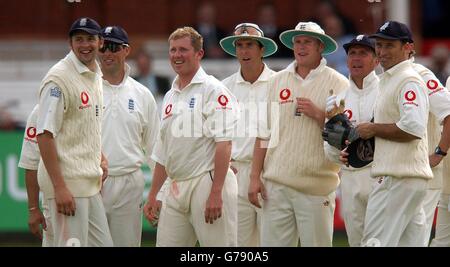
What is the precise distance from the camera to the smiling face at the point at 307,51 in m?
10.2

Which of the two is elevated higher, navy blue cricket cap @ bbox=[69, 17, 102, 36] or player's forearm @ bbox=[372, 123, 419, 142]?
navy blue cricket cap @ bbox=[69, 17, 102, 36]

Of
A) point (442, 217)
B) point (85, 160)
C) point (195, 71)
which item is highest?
point (195, 71)

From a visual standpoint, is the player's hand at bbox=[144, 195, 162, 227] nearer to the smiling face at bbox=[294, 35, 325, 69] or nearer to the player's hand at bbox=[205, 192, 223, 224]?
the player's hand at bbox=[205, 192, 223, 224]

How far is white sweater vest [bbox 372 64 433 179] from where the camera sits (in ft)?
29.6

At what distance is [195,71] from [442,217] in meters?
2.87

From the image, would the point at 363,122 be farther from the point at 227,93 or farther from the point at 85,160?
the point at 85,160

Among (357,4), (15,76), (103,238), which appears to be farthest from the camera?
(357,4)

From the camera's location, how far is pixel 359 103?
33.6ft

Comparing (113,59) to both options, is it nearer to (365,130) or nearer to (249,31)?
(249,31)

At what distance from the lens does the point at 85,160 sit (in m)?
9.28

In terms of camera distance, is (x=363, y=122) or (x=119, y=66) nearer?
(x=363, y=122)

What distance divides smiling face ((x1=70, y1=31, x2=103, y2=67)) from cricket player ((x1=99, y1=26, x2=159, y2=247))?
1307mm

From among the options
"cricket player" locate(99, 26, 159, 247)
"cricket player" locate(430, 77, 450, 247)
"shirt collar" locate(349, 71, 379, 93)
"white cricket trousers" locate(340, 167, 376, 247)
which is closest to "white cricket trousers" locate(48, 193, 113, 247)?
"cricket player" locate(99, 26, 159, 247)

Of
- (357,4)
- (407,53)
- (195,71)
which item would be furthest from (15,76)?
(407,53)
